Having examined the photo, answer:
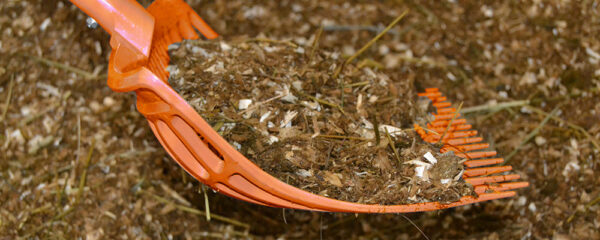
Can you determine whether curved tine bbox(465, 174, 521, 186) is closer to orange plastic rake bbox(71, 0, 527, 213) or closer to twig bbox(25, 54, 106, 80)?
orange plastic rake bbox(71, 0, 527, 213)

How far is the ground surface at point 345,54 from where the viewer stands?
59.4 inches

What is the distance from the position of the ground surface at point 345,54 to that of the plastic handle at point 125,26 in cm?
52

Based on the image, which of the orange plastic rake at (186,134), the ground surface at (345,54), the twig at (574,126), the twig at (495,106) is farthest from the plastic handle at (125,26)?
the twig at (574,126)

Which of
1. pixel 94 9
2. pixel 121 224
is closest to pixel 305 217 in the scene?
pixel 121 224

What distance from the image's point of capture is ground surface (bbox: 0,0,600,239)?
151 cm

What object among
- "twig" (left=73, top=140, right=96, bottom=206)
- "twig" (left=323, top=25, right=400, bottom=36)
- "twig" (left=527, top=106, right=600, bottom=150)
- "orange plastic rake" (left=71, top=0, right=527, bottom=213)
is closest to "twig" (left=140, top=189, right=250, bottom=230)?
"twig" (left=73, top=140, right=96, bottom=206)

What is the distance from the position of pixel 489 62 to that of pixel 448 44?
0.54ft

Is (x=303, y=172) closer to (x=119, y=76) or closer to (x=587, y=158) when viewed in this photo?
(x=119, y=76)

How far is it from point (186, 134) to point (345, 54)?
33.7 inches

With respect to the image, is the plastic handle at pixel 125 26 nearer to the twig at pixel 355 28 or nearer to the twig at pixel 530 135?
the twig at pixel 355 28

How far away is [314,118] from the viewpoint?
1264 millimetres

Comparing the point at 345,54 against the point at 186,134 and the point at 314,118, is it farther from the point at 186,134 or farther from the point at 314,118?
the point at 186,134

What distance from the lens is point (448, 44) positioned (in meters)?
1.85

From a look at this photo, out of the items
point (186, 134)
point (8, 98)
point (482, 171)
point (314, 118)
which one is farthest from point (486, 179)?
point (8, 98)
